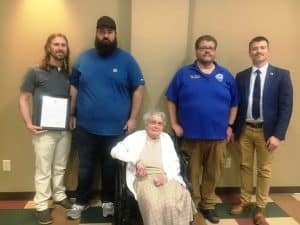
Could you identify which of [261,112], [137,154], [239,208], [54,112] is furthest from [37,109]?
[239,208]

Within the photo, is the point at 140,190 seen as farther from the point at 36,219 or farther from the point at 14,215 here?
the point at 14,215

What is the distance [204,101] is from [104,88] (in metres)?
0.81

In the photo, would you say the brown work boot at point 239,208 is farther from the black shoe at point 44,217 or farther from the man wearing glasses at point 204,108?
the black shoe at point 44,217

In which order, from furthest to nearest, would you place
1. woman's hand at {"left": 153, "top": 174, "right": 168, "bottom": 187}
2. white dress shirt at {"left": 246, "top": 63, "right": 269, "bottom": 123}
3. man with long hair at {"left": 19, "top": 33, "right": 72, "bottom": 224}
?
white dress shirt at {"left": 246, "top": 63, "right": 269, "bottom": 123}, man with long hair at {"left": 19, "top": 33, "right": 72, "bottom": 224}, woman's hand at {"left": 153, "top": 174, "right": 168, "bottom": 187}

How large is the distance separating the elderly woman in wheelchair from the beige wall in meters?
0.54

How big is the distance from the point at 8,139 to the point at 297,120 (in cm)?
277

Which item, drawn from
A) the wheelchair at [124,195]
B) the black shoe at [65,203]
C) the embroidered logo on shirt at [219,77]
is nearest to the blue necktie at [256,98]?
the embroidered logo on shirt at [219,77]

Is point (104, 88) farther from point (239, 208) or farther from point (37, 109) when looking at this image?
point (239, 208)

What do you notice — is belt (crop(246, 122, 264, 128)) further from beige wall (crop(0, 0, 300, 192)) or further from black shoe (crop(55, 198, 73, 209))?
black shoe (crop(55, 198, 73, 209))

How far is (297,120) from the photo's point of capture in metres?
3.68

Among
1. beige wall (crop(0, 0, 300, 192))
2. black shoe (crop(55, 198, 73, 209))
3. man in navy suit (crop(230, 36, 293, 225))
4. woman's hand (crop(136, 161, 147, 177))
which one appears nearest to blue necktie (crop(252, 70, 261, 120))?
man in navy suit (crop(230, 36, 293, 225))

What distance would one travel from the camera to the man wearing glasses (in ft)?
9.88

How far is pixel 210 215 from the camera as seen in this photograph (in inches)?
127

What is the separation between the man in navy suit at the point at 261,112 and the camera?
3025 mm
